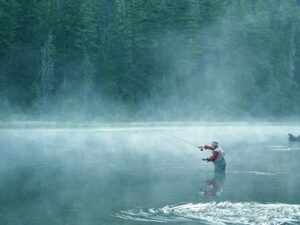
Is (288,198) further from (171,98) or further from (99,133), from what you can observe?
(171,98)

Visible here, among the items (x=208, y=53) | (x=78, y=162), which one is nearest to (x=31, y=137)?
(x=78, y=162)

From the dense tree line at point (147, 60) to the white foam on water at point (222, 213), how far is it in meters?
35.4

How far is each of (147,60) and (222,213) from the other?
48.9 meters

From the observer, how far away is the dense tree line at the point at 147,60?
54.5 meters

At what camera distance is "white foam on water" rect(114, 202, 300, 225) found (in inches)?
496

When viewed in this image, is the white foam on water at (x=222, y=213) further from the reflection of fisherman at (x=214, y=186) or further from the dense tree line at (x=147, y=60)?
the dense tree line at (x=147, y=60)

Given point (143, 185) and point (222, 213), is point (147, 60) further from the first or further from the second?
point (222, 213)

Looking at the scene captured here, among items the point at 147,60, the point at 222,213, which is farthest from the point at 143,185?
the point at 147,60

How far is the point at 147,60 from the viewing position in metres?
61.6

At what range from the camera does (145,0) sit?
62.1m

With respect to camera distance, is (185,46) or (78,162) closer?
(78,162)

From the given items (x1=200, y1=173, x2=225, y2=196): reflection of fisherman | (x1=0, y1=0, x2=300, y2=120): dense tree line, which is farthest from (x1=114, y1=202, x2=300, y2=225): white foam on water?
(x1=0, y1=0, x2=300, y2=120): dense tree line

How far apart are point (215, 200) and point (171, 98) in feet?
144

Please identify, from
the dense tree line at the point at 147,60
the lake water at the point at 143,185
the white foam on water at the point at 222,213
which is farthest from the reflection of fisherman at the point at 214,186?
the dense tree line at the point at 147,60
